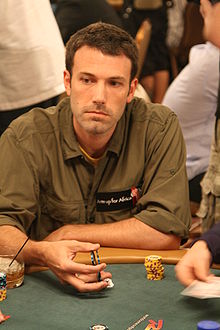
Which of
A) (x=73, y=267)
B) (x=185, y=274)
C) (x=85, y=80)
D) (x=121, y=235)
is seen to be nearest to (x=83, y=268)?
(x=73, y=267)

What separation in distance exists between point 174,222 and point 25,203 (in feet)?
1.87

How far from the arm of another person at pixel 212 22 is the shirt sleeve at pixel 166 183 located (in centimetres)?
61

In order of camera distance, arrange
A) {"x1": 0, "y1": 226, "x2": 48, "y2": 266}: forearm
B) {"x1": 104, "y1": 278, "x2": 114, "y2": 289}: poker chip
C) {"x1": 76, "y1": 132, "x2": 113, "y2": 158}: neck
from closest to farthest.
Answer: {"x1": 104, "y1": 278, "x2": 114, "y2": 289}: poker chip, {"x1": 0, "y1": 226, "x2": 48, "y2": 266}: forearm, {"x1": 76, "y1": 132, "x2": 113, "y2": 158}: neck

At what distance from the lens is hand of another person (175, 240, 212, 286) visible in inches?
74.1

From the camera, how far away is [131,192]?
278 cm

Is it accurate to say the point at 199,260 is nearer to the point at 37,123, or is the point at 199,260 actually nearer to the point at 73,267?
the point at 73,267

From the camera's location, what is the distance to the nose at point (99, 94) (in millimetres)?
2660

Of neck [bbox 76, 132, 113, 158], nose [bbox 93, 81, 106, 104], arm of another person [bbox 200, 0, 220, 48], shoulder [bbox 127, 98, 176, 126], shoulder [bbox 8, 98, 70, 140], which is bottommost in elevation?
neck [bbox 76, 132, 113, 158]

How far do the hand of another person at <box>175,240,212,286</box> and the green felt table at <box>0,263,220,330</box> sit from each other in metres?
0.09

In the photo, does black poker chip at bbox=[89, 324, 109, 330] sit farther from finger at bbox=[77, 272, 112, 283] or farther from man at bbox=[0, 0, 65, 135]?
man at bbox=[0, 0, 65, 135]

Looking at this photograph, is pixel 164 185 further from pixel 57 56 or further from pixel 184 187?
pixel 57 56

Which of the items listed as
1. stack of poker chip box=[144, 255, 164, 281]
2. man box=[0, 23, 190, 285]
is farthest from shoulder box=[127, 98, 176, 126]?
stack of poker chip box=[144, 255, 164, 281]

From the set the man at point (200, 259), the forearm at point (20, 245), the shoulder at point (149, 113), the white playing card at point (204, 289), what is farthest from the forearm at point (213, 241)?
the shoulder at point (149, 113)

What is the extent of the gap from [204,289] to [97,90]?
1072 mm
